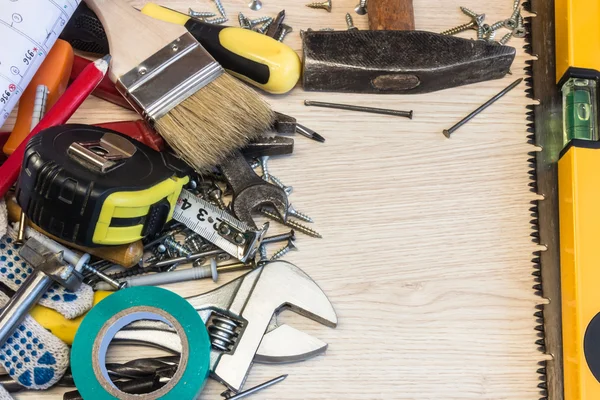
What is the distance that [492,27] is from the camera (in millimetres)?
1413

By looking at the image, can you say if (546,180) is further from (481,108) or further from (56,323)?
(56,323)

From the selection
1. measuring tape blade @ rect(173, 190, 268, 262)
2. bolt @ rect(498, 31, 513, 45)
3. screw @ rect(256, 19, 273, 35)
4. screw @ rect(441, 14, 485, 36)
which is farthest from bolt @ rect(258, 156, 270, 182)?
bolt @ rect(498, 31, 513, 45)

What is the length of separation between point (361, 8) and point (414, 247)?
1.99 feet

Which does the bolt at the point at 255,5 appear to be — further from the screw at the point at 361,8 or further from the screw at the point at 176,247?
the screw at the point at 176,247

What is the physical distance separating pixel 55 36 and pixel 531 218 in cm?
106

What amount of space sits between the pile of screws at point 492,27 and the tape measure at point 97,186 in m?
0.74

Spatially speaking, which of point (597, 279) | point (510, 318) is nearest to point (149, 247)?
point (510, 318)

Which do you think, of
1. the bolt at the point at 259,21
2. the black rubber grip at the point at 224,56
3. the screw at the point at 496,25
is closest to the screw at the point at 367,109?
the black rubber grip at the point at 224,56

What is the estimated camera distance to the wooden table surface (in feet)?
3.67

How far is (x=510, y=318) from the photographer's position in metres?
1.17

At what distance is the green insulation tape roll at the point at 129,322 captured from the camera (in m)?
1.00

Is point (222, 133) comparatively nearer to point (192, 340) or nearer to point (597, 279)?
point (192, 340)

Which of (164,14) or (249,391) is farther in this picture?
(164,14)

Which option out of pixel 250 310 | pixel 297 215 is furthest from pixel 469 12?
pixel 250 310
